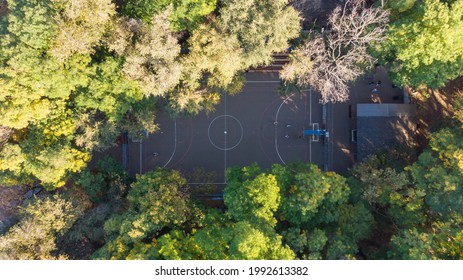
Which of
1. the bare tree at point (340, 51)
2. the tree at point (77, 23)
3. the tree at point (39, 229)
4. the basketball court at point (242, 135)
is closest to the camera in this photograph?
the tree at point (77, 23)

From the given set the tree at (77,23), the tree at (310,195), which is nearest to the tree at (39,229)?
the tree at (77,23)

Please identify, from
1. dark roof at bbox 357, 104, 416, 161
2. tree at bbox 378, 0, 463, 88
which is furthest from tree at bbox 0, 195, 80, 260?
tree at bbox 378, 0, 463, 88

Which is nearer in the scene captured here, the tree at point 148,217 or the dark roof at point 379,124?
the tree at point 148,217

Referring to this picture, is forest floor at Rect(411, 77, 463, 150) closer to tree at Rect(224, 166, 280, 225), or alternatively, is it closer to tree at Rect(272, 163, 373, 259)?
tree at Rect(272, 163, 373, 259)

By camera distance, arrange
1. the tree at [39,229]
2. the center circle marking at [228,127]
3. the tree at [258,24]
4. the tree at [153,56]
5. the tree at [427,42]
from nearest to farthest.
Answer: the tree at [427,42]
the tree at [153,56]
the tree at [258,24]
the tree at [39,229]
the center circle marking at [228,127]

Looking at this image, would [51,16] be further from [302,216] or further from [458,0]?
[458,0]

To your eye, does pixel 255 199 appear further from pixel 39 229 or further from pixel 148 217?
pixel 39 229

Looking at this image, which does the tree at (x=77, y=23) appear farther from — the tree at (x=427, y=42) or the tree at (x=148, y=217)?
the tree at (x=427, y=42)

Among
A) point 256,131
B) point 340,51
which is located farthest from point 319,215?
point 340,51
